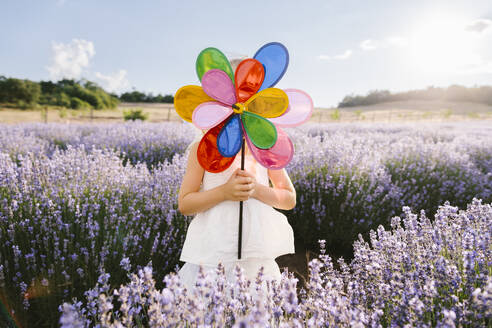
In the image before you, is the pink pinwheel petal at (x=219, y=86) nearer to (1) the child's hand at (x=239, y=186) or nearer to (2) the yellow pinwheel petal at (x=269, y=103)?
(2) the yellow pinwheel petal at (x=269, y=103)

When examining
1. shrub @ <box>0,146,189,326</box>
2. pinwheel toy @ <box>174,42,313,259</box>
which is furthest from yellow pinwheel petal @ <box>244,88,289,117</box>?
shrub @ <box>0,146,189,326</box>

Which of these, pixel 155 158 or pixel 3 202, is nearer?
pixel 3 202

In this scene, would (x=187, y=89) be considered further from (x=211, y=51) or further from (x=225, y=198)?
(x=225, y=198)

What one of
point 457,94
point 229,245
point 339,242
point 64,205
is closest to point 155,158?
point 64,205

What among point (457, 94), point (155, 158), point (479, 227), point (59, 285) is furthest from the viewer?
point (457, 94)

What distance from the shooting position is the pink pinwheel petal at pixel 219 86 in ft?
3.81

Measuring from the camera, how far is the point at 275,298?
40.5 inches

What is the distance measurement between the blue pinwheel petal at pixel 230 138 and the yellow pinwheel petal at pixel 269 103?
95 millimetres

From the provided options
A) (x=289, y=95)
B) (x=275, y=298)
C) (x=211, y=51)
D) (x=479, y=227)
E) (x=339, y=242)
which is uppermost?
(x=211, y=51)

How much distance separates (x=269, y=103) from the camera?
4.00 ft

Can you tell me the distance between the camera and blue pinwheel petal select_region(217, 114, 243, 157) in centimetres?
121

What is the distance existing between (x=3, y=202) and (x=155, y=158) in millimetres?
2933

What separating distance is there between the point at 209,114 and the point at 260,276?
0.63 meters

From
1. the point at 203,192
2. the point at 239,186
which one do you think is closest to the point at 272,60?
the point at 239,186
